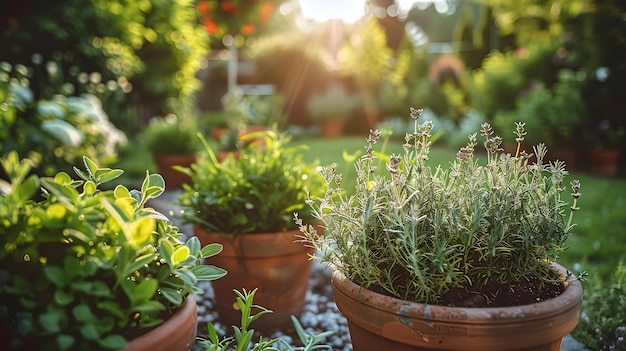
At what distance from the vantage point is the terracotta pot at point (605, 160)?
20.1 ft

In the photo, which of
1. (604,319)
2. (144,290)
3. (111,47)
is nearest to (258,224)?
(144,290)

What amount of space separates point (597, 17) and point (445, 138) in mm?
3159

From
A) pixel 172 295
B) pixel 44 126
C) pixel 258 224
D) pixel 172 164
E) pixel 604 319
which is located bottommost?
pixel 172 164

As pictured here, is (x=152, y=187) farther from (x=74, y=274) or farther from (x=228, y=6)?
(x=228, y=6)

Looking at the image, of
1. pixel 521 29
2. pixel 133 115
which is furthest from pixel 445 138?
pixel 133 115

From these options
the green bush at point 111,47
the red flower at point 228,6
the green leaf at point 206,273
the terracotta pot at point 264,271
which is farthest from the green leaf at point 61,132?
the red flower at point 228,6

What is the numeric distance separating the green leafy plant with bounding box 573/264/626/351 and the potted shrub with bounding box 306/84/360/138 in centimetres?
771

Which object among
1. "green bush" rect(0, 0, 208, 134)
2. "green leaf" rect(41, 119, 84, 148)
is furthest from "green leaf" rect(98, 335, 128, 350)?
"green bush" rect(0, 0, 208, 134)

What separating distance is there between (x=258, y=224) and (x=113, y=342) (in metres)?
1.10

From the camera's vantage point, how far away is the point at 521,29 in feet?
31.3

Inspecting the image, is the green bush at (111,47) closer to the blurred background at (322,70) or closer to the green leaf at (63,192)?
the blurred background at (322,70)

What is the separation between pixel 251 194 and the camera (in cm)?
212

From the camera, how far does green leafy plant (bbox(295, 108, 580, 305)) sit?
4.32 ft

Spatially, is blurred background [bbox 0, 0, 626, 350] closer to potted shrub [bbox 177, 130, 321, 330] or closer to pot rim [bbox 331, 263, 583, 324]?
potted shrub [bbox 177, 130, 321, 330]
